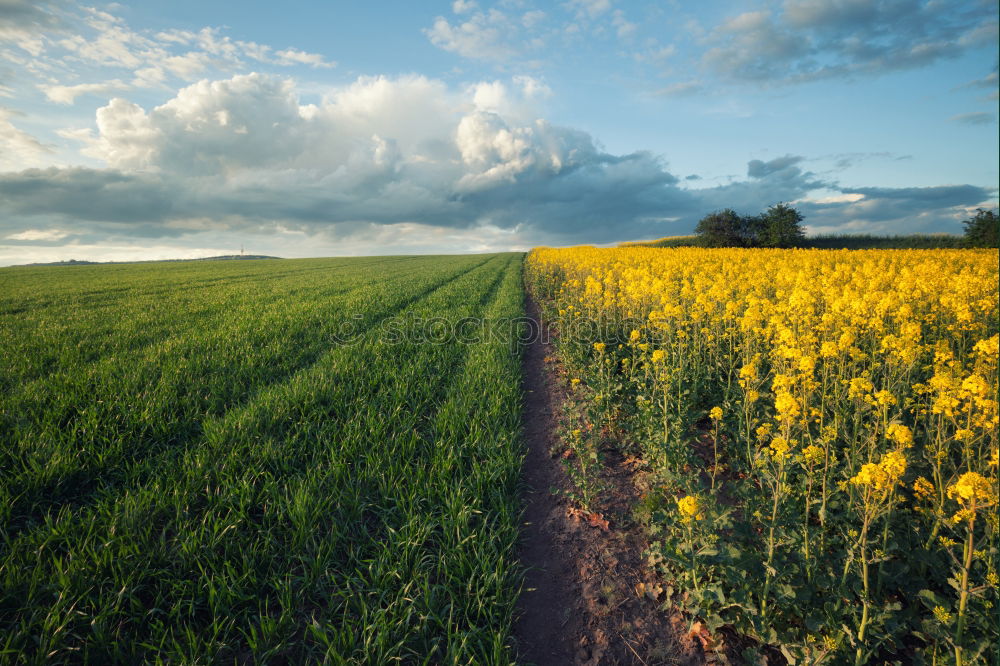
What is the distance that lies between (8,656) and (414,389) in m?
3.82

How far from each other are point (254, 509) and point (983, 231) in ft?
149

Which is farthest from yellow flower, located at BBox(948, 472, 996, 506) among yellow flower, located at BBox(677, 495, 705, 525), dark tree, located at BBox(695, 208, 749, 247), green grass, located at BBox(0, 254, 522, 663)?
dark tree, located at BBox(695, 208, 749, 247)

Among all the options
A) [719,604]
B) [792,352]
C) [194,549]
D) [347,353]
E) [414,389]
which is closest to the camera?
[719,604]

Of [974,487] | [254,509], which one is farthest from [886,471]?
[254,509]

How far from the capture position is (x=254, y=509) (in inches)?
125

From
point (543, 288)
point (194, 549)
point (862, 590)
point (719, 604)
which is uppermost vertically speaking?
point (543, 288)

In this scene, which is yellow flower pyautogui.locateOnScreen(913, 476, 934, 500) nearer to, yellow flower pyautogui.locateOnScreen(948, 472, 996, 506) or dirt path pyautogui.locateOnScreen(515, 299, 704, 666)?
yellow flower pyautogui.locateOnScreen(948, 472, 996, 506)

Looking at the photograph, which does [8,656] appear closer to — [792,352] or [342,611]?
[342,611]

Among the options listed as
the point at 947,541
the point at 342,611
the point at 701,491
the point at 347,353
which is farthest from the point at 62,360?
the point at 947,541

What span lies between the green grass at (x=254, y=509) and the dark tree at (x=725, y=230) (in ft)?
149

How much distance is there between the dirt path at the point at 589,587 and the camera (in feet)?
7.72

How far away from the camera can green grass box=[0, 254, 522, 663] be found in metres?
2.24

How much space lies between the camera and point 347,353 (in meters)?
6.73

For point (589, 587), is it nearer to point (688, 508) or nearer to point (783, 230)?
point (688, 508)
